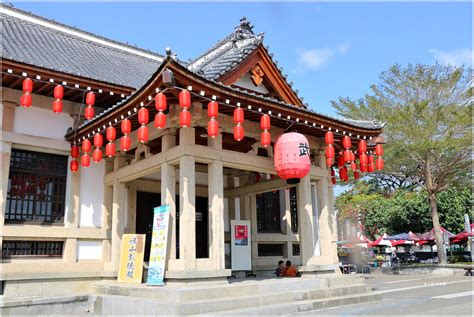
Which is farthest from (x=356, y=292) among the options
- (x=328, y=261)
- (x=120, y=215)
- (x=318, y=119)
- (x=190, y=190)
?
(x=120, y=215)

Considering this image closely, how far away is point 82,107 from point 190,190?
500 cm

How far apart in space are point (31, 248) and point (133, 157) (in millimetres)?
3608

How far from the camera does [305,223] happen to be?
37.8 ft

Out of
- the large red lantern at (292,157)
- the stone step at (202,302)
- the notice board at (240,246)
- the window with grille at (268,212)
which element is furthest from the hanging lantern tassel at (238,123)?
the window with grille at (268,212)

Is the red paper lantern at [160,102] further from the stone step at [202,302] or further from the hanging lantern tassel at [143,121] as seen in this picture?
the stone step at [202,302]

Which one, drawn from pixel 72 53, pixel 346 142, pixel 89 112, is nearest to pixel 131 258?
pixel 89 112

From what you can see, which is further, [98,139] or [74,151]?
[74,151]

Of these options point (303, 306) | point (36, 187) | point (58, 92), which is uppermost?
point (58, 92)

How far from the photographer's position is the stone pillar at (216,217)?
30.6 ft

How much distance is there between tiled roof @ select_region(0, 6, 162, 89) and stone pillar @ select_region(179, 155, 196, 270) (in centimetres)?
394

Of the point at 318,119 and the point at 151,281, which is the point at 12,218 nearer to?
the point at 151,281

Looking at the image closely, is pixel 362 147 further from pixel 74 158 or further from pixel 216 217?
pixel 74 158

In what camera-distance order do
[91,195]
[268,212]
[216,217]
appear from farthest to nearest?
[268,212], [91,195], [216,217]

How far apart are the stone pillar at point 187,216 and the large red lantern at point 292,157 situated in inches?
91.1
